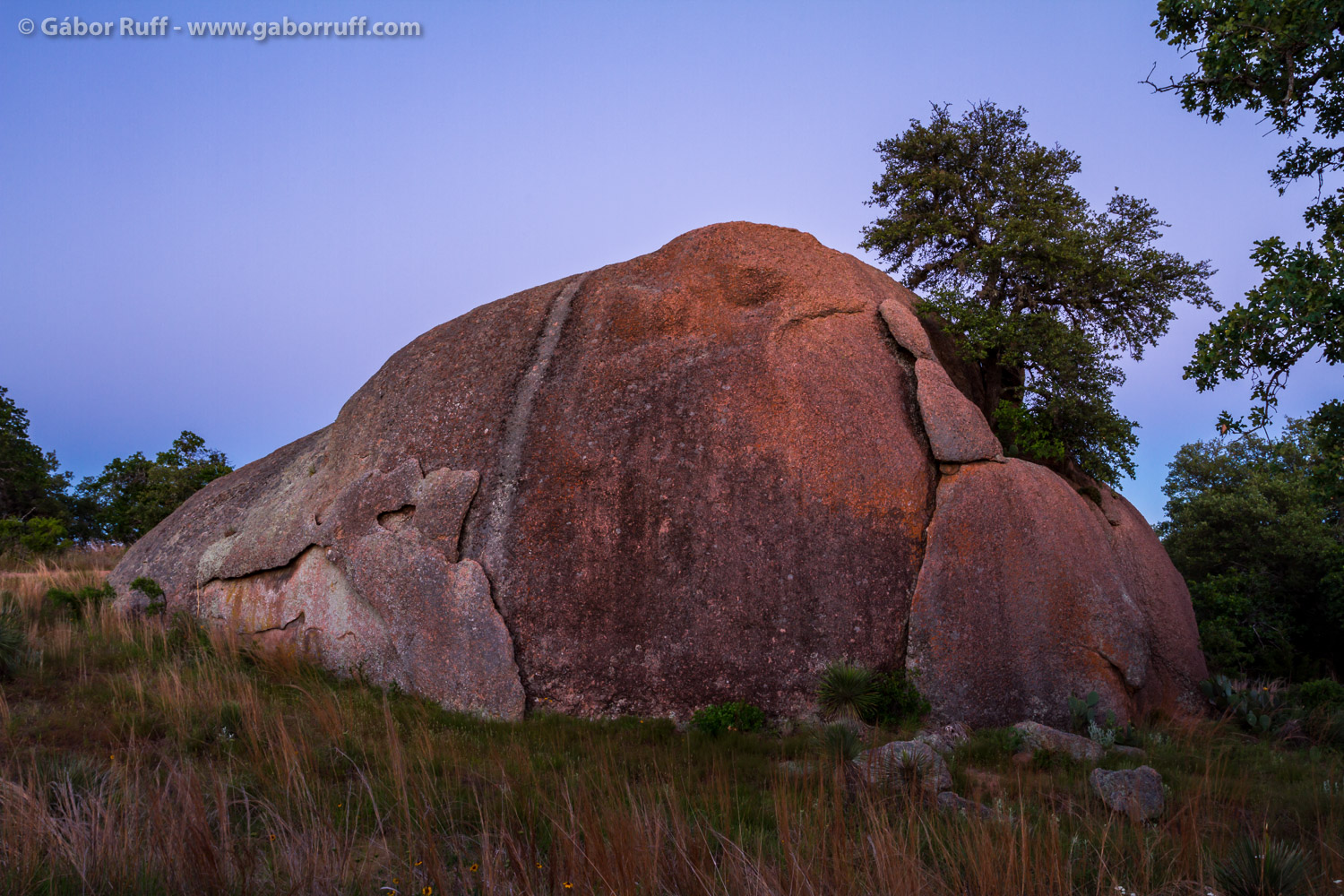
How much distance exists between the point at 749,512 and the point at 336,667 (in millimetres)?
5473

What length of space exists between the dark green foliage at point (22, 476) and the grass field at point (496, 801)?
20028 mm

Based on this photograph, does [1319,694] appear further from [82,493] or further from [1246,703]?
[82,493]

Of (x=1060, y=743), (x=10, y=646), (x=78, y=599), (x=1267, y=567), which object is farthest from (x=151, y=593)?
(x=1267, y=567)

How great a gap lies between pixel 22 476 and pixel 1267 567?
35160 mm

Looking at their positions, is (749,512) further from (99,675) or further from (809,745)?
(99,675)

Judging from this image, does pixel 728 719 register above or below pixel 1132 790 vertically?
above

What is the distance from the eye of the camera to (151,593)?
12312mm

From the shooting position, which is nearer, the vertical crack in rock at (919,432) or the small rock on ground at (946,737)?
the small rock on ground at (946,737)

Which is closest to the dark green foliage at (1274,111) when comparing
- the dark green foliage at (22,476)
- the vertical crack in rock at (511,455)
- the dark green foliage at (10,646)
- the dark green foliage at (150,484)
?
the vertical crack in rock at (511,455)

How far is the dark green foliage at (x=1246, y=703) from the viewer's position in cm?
1029

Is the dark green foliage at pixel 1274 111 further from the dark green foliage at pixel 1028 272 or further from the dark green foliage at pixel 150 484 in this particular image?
the dark green foliage at pixel 150 484

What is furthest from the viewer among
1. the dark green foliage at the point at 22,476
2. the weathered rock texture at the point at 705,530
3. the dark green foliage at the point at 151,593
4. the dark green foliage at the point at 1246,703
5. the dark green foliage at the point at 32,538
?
the dark green foliage at the point at 22,476

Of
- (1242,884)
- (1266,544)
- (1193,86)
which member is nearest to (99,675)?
(1242,884)

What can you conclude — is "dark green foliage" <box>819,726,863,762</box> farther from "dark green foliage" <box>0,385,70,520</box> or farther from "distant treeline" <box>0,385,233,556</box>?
"dark green foliage" <box>0,385,70,520</box>
